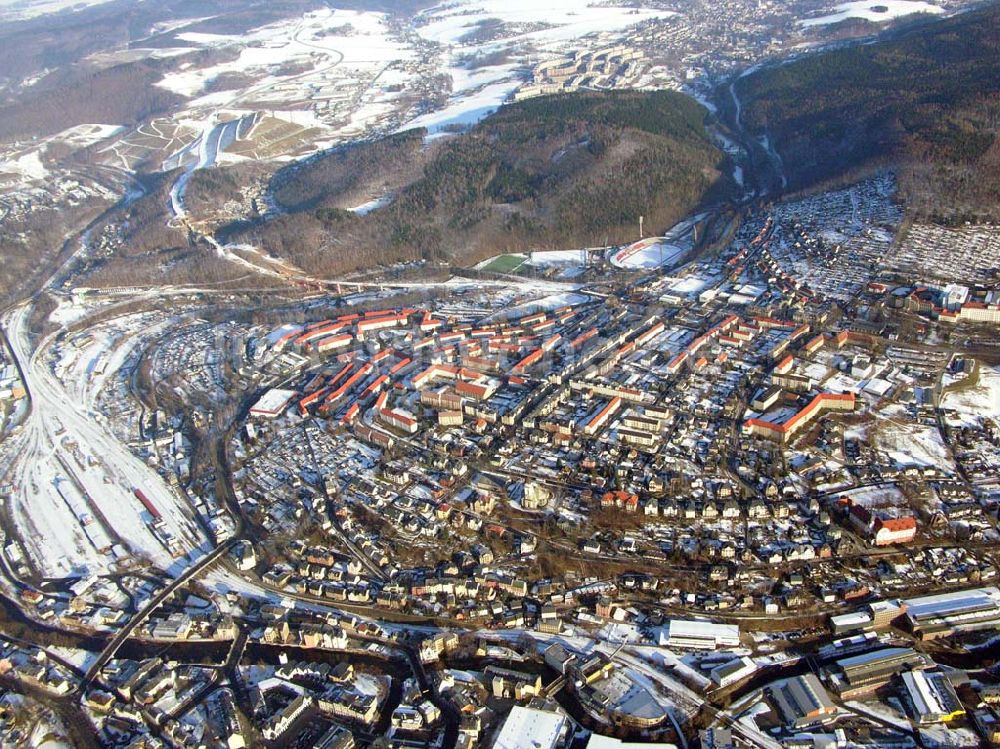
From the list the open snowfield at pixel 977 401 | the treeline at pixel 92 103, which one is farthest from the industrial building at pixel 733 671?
the treeline at pixel 92 103

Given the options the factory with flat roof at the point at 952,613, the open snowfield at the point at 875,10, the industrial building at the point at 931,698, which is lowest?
the open snowfield at the point at 875,10

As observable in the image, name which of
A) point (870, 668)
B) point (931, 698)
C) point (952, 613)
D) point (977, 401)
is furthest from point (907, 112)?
point (931, 698)

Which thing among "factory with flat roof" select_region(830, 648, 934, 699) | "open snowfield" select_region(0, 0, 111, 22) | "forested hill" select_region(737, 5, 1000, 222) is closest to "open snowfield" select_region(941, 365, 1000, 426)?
"factory with flat roof" select_region(830, 648, 934, 699)

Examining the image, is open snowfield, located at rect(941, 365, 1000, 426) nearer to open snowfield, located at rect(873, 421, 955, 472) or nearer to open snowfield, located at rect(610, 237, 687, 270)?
open snowfield, located at rect(873, 421, 955, 472)

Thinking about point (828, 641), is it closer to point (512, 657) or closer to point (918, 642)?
point (918, 642)

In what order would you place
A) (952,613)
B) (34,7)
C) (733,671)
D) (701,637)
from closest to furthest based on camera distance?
1. (733,671)
2. (701,637)
3. (952,613)
4. (34,7)

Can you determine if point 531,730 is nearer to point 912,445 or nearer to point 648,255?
point 912,445

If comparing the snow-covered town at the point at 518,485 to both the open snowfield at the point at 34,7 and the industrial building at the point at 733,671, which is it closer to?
the industrial building at the point at 733,671
